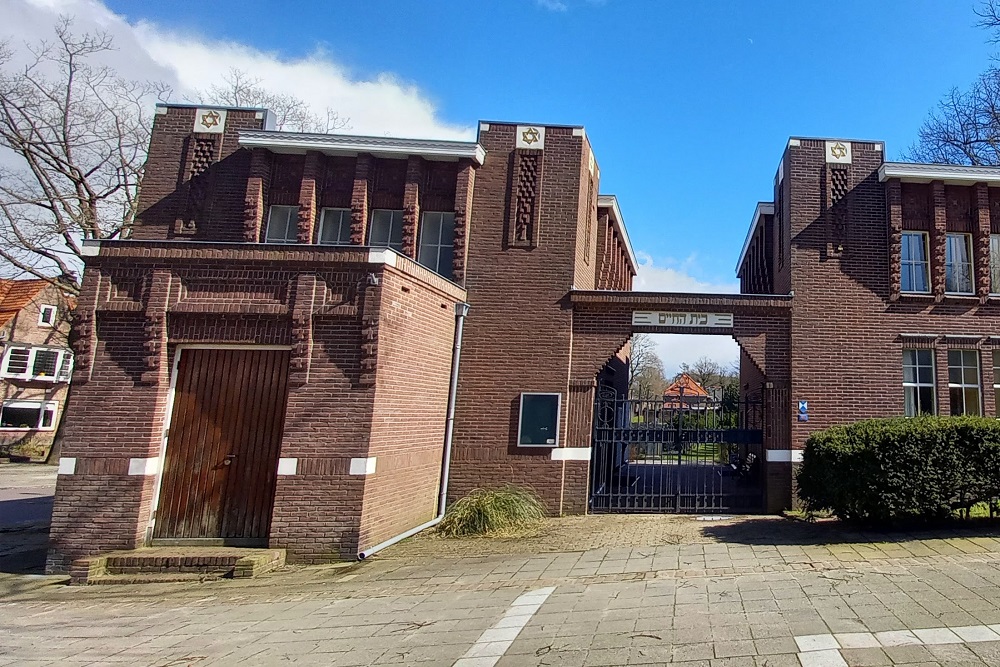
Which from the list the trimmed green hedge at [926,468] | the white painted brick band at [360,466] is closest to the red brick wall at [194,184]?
the white painted brick band at [360,466]

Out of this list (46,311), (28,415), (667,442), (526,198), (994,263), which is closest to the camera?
(667,442)

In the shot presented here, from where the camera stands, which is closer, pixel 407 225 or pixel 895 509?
pixel 895 509

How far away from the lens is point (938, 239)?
37.8 feet

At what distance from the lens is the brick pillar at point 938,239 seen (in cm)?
1138

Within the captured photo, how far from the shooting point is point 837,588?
18.1 ft

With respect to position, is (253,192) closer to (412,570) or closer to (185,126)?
(185,126)

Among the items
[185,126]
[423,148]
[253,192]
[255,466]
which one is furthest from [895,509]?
[185,126]

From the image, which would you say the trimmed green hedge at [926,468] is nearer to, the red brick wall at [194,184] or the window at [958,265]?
the window at [958,265]

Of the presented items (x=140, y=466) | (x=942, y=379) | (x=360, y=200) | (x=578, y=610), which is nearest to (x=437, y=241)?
(x=360, y=200)

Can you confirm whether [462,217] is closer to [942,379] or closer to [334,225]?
[334,225]

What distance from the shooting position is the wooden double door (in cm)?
826

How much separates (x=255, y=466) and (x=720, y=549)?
673 cm

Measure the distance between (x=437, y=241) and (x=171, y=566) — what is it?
7.50 meters

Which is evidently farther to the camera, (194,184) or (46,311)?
(46,311)
